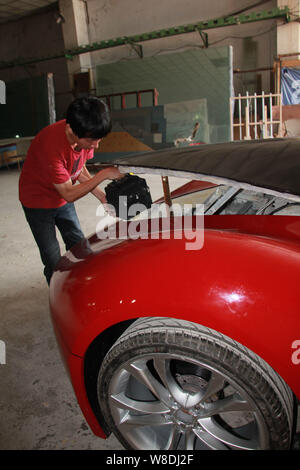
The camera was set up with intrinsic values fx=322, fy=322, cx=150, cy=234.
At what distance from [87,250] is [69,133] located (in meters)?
0.82

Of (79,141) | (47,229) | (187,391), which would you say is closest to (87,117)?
(79,141)

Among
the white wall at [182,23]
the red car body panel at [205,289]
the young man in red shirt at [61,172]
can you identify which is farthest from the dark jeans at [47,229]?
the white wall at [182,23]

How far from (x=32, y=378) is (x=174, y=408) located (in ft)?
3.14

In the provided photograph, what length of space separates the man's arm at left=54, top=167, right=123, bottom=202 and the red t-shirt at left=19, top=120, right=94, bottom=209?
5 centimetres

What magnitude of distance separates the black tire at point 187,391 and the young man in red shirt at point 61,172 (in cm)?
81

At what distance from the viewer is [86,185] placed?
1709 mm

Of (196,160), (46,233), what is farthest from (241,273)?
(46,233)

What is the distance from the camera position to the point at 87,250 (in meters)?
1.45

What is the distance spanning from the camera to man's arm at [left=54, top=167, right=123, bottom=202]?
4.90ft

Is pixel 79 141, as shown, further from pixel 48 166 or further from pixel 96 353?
pixel 96 353

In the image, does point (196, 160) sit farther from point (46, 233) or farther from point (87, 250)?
point (46, 233)

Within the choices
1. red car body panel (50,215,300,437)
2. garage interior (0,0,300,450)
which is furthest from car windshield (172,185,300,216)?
garage interior (0,0,300,450)

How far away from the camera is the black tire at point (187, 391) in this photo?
0.91 m

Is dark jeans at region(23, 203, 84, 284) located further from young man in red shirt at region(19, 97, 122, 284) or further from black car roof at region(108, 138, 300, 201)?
black car roof at region(108, 138, 300, 201)
